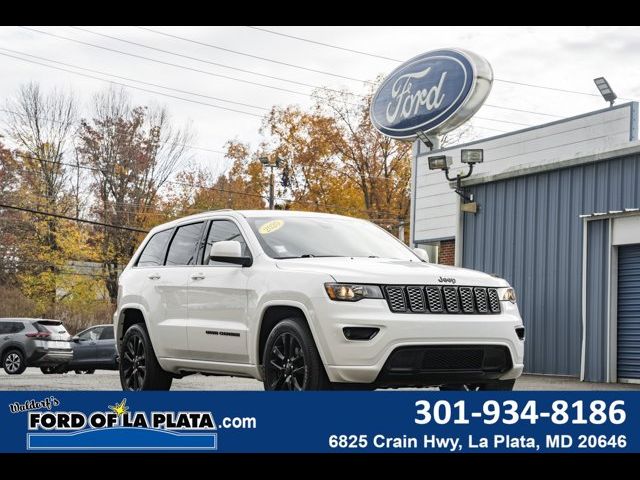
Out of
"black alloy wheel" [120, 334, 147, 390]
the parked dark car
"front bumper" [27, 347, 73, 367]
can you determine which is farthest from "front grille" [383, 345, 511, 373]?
"front bumper" [27, 347, 73, 367]

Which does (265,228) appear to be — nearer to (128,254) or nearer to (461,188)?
(461,188)

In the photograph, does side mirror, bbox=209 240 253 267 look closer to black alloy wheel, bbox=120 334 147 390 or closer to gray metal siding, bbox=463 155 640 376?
black alloy wheel, bbox=120 334 147 390

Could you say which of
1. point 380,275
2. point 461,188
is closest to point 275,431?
point 380,275

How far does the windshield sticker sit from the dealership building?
28.5 feet

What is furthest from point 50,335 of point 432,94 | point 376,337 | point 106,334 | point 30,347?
point 376,337

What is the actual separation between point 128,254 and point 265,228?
4059 cm

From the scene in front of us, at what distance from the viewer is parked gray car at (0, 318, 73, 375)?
27062 mm

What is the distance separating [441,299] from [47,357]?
2007cm

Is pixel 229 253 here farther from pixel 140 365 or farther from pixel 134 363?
pixel 134 363

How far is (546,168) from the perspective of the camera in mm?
19125

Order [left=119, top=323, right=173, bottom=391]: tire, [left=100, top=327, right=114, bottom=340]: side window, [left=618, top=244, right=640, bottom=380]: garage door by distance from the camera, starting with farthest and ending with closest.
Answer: [left=100, top=327, right=114, bottom=340]: side window
[left=618, top=244, right=640, bottom=380]: garage door
[left=119, top=323, right=173, bottom=391]: tire

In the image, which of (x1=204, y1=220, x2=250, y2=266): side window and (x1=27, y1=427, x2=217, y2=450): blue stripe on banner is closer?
(x1=27, y1=427, x2=217, y2=450): blue stripe on banner

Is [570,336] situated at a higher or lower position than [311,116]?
lower

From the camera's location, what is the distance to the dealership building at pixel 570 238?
17.4 metres
